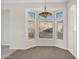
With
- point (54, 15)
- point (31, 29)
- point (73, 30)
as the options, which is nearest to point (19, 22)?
point (31, 29)

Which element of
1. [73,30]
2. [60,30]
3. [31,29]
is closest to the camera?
[73,30]

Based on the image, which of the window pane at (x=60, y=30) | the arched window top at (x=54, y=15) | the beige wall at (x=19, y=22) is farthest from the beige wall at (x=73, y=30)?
the window pane at (x=60, y=30)

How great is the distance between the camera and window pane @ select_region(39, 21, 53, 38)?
37.6ft

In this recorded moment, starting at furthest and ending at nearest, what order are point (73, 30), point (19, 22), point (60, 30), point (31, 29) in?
point (31, 29), point (60, 30), point (19, 22), point (73, 30)

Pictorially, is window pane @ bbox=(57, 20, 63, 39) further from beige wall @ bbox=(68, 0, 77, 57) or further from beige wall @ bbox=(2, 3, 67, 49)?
beige wall @ bbox=(68, 0, 77, 57)

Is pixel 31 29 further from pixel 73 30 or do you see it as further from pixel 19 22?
pixel 73 30

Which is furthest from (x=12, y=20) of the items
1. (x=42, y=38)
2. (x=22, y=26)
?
Result: (x=42, y=38)

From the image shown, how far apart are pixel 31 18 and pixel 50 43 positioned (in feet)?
Result: 8.29

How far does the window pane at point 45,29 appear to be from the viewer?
11.4 m

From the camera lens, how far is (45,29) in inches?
454

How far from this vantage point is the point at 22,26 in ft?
30.0

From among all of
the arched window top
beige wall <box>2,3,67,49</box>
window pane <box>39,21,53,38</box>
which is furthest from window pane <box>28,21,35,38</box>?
beige wall <box>2,3,67,49</box>

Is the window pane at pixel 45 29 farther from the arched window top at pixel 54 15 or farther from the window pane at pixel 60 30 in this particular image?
the window pane at pixel 60 30

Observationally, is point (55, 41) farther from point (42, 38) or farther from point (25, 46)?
point (25, 46)
